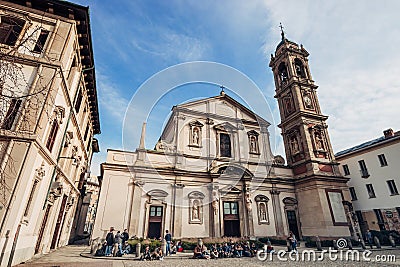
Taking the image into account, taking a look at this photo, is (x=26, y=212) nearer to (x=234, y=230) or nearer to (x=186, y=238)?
(x=186, y=238)

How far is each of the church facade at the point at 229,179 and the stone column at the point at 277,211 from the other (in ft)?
0.28

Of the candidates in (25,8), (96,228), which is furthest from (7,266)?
(25,8)

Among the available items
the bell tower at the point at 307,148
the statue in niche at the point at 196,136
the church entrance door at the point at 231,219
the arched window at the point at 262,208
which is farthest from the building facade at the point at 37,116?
the bell tower at the point at 307,148

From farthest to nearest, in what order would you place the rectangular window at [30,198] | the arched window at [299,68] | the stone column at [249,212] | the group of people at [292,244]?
the arched window at [299,68] → the stone column at [249,212] → the group of people at [292,244] → the rectangular window at [30,198]

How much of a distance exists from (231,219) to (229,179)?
132 inches

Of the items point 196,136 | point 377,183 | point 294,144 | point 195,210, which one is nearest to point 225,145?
point 196,136

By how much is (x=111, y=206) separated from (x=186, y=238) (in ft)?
19.5

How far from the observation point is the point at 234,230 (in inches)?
714

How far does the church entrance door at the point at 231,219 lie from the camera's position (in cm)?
1794

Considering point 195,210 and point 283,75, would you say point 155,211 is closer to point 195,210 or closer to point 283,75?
point 195,210

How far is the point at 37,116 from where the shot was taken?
312 inches

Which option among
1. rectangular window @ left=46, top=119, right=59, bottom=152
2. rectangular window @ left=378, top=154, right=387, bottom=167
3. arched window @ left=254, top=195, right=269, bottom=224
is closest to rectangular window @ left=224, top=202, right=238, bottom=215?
arched window @ left=254, top=195, right=269, bottom=224

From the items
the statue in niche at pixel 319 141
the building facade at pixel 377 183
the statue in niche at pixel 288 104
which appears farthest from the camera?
the statue in niche at pixel 288 104

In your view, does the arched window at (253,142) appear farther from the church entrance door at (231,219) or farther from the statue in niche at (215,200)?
the statue in niche at (215,200)
